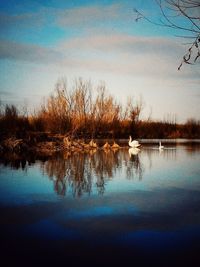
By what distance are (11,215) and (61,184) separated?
2.85 meters

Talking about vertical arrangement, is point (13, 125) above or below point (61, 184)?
above

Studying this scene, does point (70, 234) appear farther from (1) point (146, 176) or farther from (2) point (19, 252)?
(1) point (146, 176)

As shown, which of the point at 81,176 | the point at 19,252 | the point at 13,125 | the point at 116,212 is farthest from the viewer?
the point at 13,125

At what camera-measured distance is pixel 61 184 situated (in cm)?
827

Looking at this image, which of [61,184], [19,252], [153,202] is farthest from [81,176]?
[19,252]

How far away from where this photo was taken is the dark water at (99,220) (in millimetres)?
3830

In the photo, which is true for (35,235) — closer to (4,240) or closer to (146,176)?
(4,240)

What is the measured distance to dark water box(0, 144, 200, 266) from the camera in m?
3.83

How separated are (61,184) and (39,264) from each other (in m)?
4.74

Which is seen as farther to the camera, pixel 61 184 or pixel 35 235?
pixel 61 184

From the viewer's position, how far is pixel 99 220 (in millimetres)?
5250

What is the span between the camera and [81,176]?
9578 millimetres

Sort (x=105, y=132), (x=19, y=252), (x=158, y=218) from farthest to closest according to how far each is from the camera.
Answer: (x=105, y=132)
(x=158, y=218)
(x=19, y=252)

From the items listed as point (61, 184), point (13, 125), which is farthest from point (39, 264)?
point (13, 125)
